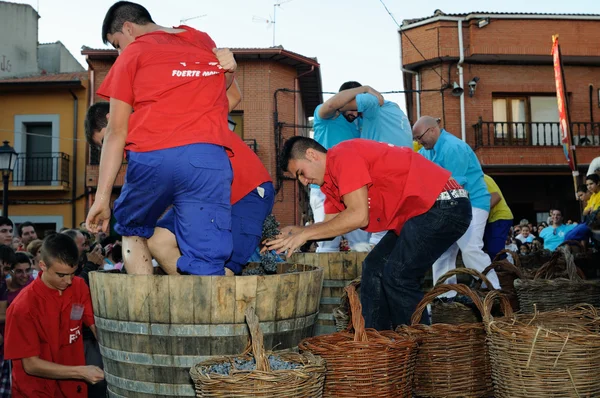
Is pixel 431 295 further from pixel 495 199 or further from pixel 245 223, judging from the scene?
pixel 495 199

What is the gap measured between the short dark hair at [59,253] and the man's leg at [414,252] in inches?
76.7

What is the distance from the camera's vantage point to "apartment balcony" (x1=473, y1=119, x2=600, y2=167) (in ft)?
63.8

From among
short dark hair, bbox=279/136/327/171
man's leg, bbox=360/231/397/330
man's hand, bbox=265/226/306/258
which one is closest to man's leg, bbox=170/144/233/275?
man's hand, bbox=265/226/306/258

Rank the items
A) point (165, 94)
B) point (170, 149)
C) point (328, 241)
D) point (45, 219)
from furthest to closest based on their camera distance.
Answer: point (45, 219), point (328, 241), point (165, 94), point (170, 149)

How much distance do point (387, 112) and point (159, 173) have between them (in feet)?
10.6

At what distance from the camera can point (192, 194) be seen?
2.72m

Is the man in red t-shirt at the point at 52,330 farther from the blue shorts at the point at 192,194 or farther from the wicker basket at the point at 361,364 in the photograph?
the wicker basket at the point at 361,364

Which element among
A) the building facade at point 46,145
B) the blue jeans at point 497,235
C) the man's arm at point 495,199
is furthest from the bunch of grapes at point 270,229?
the building facade at point 46,145

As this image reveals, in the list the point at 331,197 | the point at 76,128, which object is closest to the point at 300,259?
the point at 331,197

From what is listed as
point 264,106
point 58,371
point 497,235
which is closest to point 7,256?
point 58,371

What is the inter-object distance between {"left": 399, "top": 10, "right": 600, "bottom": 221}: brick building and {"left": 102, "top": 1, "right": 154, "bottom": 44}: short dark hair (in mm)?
17362

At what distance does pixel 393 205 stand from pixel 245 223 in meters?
0.91

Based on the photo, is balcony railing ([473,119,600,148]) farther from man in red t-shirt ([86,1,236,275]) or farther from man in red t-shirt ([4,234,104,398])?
man in red t-shirt ([86,1,236,275])

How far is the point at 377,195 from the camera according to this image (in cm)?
359
